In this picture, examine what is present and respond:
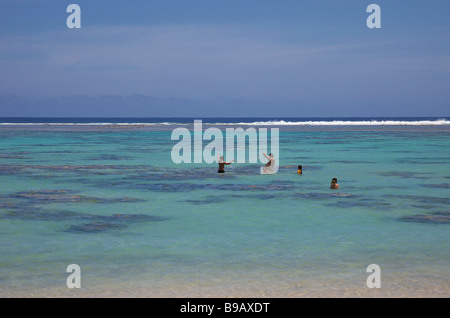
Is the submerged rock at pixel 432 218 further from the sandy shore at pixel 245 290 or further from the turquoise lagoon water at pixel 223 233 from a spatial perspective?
the sandy shore at pixel 245 290

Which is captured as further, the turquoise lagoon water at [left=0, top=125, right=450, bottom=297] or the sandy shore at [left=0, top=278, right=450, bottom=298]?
the turquoise lagoon water at [left=0, top=125, right=450, bottom=297]

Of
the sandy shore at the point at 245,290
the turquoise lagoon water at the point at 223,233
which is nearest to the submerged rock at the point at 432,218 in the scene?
the turquoise lagoon water at the point at 223,233

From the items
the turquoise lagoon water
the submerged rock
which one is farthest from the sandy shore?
the submerged rock

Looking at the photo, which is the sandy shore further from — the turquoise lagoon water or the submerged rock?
the submerged rock

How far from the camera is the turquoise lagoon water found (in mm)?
8992

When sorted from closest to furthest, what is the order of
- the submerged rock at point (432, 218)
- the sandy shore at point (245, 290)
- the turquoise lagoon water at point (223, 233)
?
the sandy shore at point (245, 290) < the turquoise lagoon water at point (223, 233) < the submerged rock at point (432, 218)

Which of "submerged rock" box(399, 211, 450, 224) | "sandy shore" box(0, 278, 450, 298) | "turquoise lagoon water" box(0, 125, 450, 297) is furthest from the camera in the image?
"submerged rock" box(399, 211, 450, 224)

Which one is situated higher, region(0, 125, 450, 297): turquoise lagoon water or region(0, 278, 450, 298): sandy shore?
region(0, 125, 450, 297): turquoise lagoon water

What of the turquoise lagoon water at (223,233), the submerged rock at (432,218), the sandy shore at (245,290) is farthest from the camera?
the submerged rock at (432,218)

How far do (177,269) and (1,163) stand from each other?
22850mm

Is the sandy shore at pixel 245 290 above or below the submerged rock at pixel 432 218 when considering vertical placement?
below

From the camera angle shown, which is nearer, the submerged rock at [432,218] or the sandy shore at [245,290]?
the sandy shore at [245,290]

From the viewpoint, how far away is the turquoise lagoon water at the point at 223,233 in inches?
354
